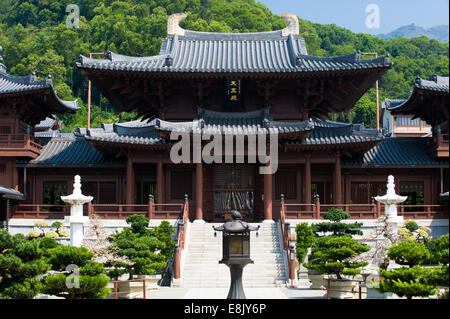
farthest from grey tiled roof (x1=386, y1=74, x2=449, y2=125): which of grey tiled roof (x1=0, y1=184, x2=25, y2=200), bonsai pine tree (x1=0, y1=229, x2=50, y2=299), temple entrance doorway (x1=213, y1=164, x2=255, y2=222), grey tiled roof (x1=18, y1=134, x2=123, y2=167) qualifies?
grey tiled roof (x1=0, y1=184, x2=25, y2=200)

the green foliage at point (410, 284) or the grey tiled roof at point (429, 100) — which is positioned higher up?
the grey tiled roof at point (429, 100)

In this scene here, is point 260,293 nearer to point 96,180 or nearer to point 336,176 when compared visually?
point 336,176

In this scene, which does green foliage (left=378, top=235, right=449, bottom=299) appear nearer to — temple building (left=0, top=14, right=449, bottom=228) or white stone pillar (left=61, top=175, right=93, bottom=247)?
temple building (left=0, top=14, right=449, bottom=228)

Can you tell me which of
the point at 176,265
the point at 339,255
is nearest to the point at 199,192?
the point at 176,265

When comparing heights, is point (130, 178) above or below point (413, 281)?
above

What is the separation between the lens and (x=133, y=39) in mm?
103938

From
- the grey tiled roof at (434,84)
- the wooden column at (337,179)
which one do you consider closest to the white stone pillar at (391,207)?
the wooden column at (337,179)

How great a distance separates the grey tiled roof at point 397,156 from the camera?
31.5 m

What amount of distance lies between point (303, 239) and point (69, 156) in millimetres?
14412

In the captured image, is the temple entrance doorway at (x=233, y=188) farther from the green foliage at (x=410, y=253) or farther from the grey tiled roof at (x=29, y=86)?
the green foliage at (x=410, y=253)

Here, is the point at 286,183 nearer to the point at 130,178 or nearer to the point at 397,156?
the point at 397,156

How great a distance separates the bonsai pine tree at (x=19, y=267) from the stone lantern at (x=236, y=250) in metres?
5.18

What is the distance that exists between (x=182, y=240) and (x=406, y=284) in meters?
11.7
